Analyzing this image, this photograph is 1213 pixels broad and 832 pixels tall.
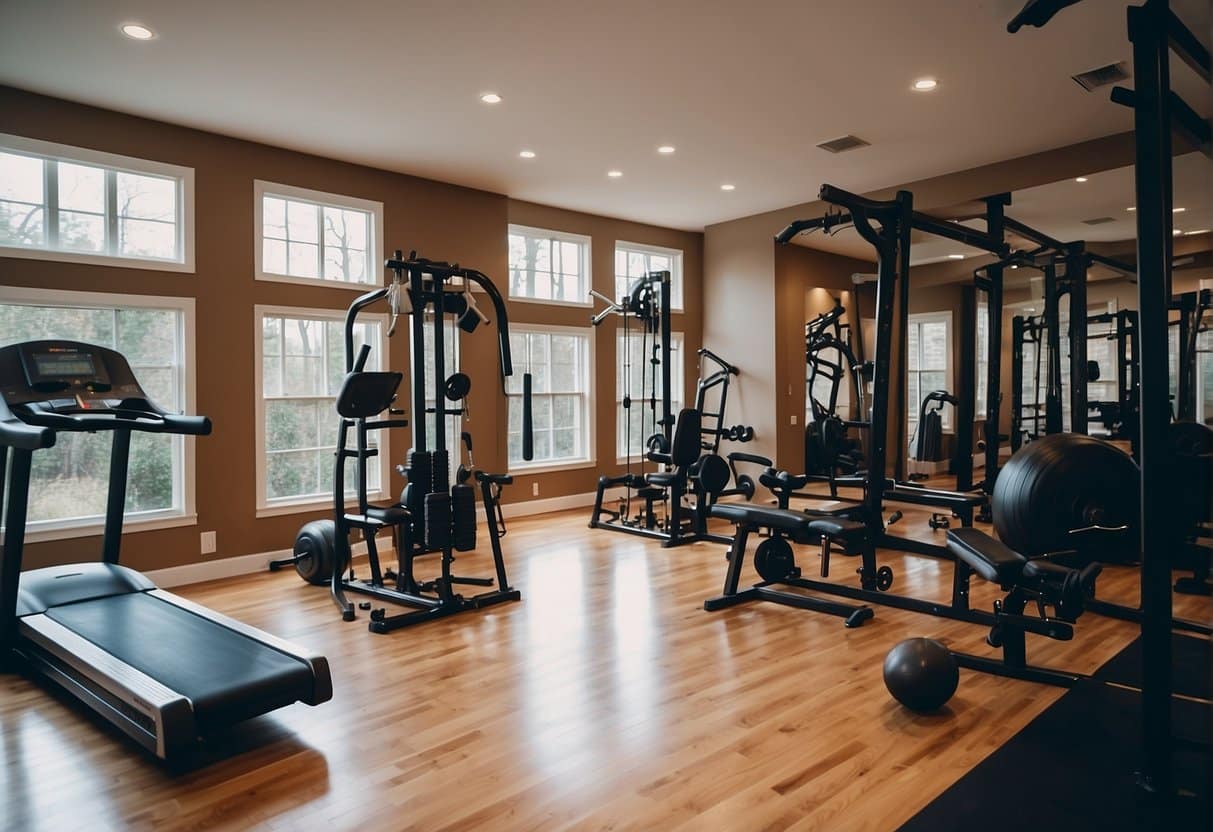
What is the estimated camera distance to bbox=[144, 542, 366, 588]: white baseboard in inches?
197

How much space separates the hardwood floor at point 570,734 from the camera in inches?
88.6

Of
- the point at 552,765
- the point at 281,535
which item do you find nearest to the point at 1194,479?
the point at 552,765

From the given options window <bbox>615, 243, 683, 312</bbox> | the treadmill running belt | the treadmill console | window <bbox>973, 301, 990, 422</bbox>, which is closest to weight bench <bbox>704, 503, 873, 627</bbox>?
the treadmill running belt

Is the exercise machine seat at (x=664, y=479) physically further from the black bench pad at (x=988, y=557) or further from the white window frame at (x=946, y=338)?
the white window frame at (x=946, y=338)

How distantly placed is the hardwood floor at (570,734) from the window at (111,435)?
146 centimetres

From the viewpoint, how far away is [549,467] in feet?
25.3

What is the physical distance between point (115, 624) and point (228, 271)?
2.90 metres

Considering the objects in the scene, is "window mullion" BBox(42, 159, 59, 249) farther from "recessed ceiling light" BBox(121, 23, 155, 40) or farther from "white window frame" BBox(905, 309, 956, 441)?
"white window frame" BBox(905, 309, 956, 441)

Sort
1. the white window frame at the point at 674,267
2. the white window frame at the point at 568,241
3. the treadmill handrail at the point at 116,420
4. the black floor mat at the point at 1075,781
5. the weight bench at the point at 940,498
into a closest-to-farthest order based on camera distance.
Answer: the black floor mat at the point at 1075,781 < the treadmill handrail at the point at 116,420 < the weight bench at the point at 940,498 < the white window frame at the point at 568,241 < the white window frame at the point at 674,267

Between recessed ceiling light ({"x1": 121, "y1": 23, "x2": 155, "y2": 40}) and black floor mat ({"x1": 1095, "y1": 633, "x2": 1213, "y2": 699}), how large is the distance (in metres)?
5.38

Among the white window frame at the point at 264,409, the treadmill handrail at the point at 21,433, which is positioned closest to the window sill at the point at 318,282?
the white window frame at the point at 264,409

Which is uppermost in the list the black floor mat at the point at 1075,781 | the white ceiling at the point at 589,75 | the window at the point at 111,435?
the white ceiling at the point at 589,75

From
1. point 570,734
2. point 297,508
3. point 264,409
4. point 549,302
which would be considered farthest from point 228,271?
point 570,734

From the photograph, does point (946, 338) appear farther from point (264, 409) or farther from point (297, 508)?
point (264, 409)
